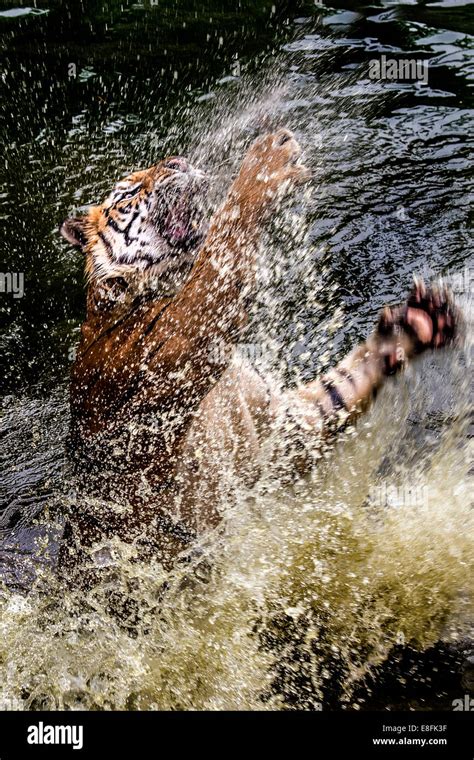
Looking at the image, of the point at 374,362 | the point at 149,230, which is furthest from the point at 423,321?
the point at 149,230

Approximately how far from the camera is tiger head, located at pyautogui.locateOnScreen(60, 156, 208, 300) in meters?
3.41

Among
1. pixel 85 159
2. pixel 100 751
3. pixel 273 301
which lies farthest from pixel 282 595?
pixel 85 159

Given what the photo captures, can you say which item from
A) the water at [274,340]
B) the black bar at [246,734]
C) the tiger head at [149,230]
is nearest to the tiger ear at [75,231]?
the tiger head at [149,230]

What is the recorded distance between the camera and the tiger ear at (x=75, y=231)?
12.2 feet

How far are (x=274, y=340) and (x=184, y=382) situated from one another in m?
1.60

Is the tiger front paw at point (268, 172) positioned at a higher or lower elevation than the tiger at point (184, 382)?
higher

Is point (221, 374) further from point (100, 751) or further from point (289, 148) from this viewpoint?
point (100, 751)

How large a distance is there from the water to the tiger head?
85 centimetres

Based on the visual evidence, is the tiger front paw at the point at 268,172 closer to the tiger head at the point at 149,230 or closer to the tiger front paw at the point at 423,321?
the tiger head at the point at 149,230

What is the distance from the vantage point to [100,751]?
8.70 feet

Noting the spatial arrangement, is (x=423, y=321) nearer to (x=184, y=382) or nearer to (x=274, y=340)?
(x=184, y=382)

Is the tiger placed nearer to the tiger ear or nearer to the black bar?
the tiger ear

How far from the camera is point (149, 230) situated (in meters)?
3.53

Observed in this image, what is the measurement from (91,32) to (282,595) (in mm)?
8167
